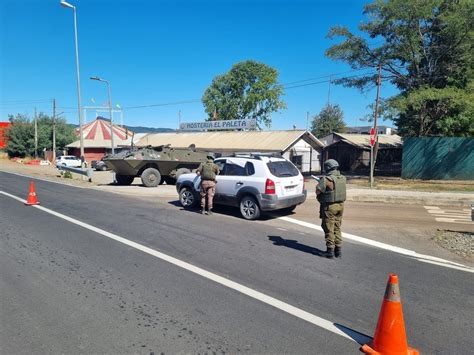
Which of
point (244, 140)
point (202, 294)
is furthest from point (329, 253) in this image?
point (244, 140)

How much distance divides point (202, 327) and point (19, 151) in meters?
58.7

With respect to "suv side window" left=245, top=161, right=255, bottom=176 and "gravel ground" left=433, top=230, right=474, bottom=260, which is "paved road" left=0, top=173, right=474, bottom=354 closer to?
"gravel ground" left=433, top=230, right=474, bottom=260

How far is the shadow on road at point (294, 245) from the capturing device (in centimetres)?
679

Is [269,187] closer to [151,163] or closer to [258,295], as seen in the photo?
[258,295]

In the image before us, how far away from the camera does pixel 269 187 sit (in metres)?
9.41

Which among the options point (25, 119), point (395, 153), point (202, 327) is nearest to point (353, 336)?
point (202, 327)

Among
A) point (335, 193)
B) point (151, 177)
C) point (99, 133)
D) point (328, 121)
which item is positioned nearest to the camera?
point (335, 193)

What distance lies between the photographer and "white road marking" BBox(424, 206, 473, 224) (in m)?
10.4

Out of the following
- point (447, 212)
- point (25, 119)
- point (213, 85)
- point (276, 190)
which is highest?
point (213, 85)

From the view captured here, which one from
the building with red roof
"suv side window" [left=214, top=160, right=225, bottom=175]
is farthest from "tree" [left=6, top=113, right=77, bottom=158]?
"suv side window" [left=214, top=160, right=225, bottom=175]

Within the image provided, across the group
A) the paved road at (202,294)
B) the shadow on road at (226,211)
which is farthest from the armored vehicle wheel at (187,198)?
the paved road at (202,294)

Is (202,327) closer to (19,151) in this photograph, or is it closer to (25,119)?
(19,151)

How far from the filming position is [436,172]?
2264cm

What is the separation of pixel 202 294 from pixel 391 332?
87.3 inches
